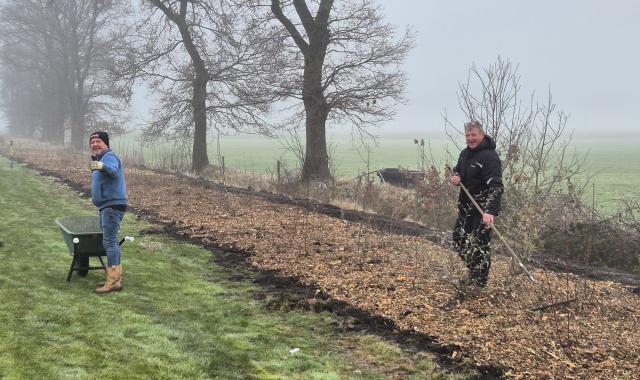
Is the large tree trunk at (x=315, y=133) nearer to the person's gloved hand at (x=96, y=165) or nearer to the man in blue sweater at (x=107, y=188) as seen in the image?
the man in blue sweater at (x=107, y=188)

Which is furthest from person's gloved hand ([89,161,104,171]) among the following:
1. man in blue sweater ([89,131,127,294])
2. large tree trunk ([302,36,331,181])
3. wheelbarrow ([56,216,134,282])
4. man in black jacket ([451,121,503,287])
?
large tree trunk ([302,36,331,181])

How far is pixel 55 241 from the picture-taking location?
9125mm

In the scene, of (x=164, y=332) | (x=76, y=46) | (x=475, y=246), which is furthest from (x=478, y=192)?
(x=76, y=46)

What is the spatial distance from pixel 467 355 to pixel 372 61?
43.7 feet

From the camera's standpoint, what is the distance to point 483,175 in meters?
6.46

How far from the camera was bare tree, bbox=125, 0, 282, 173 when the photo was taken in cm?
2158

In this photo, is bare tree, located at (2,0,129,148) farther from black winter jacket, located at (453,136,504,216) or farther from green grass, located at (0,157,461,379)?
black winter jacket, located at (453,136,504,216)

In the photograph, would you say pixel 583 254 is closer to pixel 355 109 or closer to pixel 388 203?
pixel 388 203

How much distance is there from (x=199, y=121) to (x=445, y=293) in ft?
57.9

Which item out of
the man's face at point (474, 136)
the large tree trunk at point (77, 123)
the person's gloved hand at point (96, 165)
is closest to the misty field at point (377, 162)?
the large tree trunk at point (77, 123)

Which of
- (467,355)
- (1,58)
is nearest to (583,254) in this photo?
(467,355)

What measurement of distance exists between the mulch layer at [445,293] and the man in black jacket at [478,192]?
0.26 m

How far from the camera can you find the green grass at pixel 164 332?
4.52m

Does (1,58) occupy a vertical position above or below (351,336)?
above
